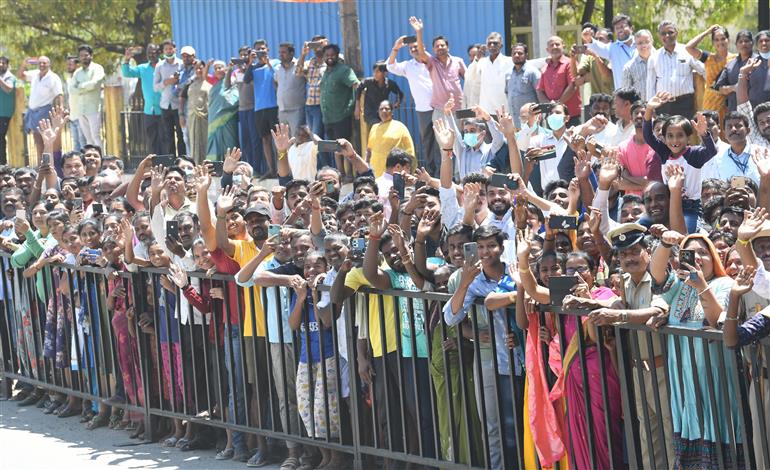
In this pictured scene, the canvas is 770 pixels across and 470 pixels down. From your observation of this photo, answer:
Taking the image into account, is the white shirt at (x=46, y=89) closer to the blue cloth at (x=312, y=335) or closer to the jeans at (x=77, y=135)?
the jeans at (x=77, y=135)

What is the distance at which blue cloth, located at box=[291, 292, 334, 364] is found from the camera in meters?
9.17

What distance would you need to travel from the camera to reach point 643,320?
7.04 metres

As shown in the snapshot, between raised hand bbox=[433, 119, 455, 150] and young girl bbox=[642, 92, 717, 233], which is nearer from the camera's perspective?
young girl bbox=[642, 92, 717, 233]

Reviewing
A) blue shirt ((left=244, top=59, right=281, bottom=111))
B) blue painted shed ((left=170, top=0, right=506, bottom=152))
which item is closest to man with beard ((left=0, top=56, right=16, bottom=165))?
blue painted shed ((left=170, top=0, right=506, bottom=152))

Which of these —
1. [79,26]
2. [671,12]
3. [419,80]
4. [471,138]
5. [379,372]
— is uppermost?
[79,26]

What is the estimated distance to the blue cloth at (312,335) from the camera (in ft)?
30.1

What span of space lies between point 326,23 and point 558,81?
5.84m

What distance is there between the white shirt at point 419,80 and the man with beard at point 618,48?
5.76 ft

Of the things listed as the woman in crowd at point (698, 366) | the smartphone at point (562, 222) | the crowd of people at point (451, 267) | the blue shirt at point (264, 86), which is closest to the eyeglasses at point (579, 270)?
the crowd of people at point (451, 267)

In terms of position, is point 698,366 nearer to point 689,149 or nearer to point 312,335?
Result: point 312,335

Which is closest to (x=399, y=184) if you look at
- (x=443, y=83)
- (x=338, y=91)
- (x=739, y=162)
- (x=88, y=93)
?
(x=739, y=162)

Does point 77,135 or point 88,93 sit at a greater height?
point 88,93

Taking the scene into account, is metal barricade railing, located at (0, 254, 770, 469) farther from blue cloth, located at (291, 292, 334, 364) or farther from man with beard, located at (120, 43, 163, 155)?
man with beard, located at (120, 43, 163, 155)

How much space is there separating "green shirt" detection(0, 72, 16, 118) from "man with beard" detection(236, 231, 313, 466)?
12.5 meters
